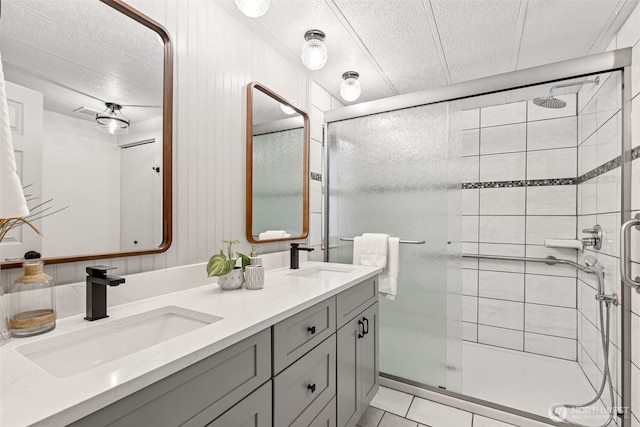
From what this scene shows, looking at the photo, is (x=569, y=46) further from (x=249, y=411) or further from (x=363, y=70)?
(x=249, y=411)

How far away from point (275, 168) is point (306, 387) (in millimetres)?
1176

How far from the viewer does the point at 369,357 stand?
5.67 feet

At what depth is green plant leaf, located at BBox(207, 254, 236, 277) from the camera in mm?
1238

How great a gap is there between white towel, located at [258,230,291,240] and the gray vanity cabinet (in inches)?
25.8

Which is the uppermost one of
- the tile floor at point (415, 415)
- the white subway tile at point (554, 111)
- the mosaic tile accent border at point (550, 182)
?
the white subway tile at point (554, 111)

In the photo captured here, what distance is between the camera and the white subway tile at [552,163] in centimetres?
241

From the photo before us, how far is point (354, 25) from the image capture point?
163 cm

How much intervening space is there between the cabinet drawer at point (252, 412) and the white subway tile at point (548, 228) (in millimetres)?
2499

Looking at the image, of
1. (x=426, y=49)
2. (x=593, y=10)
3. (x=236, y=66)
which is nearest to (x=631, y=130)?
Result: (x=593, y=10)

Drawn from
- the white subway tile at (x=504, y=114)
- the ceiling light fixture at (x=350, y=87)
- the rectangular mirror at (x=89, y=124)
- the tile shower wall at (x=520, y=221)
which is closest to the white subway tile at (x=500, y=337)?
the tile shower wall at (x=520, y=221)

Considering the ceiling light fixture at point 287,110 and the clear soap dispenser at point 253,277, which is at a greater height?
the ceiling light fixture at point 287,110

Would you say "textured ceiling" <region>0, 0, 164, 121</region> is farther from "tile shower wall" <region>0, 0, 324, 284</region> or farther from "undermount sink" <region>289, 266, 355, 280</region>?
"undermount sink" <region>289, 266, 355, 280</region>

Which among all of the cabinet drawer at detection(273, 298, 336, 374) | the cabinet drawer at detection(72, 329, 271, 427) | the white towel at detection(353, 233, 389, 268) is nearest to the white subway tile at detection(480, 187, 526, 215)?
the white towel at detection(353, 233, 389, 268)

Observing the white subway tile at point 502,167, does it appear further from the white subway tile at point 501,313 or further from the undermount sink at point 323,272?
the undermount sink at point 323,272
